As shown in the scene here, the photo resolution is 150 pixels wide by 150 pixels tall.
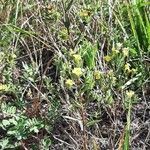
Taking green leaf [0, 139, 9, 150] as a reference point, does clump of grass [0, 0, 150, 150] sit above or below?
above

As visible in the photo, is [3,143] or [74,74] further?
[3,143]

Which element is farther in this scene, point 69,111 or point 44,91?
point 44,91

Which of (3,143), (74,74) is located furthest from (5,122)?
(74,74)

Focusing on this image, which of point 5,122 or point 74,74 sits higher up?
point 74,74

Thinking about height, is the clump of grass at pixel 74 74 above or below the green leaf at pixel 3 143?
above

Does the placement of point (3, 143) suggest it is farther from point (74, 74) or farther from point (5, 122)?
point (74, 74)

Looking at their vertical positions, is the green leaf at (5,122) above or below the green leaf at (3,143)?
above

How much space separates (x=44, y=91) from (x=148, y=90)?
43cm

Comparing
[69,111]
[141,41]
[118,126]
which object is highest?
[141,41]

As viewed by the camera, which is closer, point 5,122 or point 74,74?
point 74,74

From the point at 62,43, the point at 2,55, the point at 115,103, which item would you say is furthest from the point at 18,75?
the point at 115,103

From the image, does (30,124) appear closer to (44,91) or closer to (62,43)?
(44,91)

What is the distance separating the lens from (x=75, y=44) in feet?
6.21

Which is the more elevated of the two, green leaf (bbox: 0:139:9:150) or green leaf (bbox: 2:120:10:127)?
green leaf (bbox: 2:120:10:127)
